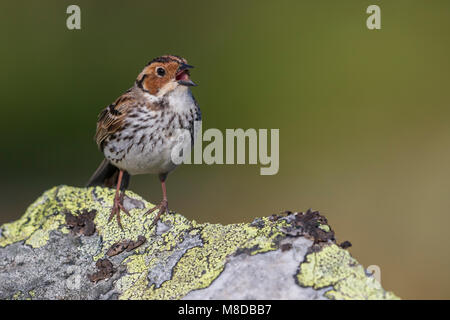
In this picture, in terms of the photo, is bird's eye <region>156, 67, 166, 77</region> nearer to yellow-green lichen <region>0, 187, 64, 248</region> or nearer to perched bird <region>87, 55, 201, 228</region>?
perched bird <region>87, 55, 201, 228</region>

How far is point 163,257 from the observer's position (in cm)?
346

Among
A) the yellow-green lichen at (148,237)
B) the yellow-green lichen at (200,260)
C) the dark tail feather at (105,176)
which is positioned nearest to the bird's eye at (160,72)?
the yellow-green lichen at (148,237)

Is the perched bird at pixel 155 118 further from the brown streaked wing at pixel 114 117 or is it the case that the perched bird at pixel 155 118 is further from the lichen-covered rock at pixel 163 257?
the lichen-covered rock at pixel 163 257

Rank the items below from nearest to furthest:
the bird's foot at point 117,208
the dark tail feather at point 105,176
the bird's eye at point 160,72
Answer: the bird's foot at point 117,208
the bird's eye at point 160,72
the dark tail feather at point 105,176

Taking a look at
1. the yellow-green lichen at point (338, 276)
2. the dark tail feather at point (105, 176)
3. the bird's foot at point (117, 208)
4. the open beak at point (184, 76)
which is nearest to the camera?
the yellow-green lichen at point (338, 276)

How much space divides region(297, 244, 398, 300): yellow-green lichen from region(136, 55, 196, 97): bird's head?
6.26 ft

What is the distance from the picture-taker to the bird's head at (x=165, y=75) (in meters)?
4.49

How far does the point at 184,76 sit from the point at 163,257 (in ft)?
5.27

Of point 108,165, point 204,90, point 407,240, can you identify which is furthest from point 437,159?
point 108,165

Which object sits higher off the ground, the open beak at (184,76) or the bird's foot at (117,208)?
the open beak at (184,76)

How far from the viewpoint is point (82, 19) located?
936 centimetres

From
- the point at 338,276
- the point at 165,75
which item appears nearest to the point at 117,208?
the point at 165,75
